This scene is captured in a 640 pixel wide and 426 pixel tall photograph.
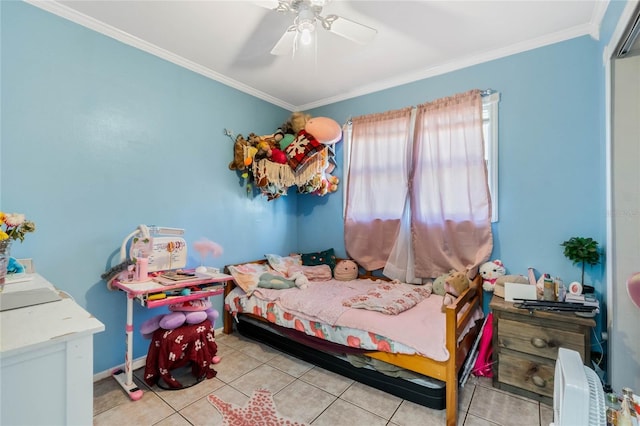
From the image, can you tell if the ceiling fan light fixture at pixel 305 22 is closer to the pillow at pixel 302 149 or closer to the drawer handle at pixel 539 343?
the pillow at pixel 302 149

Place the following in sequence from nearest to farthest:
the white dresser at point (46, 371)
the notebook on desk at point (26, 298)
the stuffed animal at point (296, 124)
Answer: the white dresser at point (46, 371), the notebook on desk at point (26, 298), the stuffed animal at point (296, 124)

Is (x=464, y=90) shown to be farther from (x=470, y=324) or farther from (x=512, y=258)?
(x=470, y=324)

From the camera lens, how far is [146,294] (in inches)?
74.0

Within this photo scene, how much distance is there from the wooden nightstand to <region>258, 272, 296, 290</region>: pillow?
167 cm

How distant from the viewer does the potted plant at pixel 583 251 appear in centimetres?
203

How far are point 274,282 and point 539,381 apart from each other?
6.77 ft

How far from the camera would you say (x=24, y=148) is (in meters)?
1.87

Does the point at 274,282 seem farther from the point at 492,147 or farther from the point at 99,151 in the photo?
the point at 492,147

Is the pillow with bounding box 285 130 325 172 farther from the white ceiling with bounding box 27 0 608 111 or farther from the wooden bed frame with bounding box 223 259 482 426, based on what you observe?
the wooden bed frame with bounding box 223 259 482 426

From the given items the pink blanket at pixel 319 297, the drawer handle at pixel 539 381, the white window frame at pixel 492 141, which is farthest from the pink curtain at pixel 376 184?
the drawer handle at pixel 539 381

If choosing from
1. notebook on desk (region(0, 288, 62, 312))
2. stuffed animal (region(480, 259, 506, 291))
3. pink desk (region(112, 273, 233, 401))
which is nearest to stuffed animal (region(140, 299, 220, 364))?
pink desk (region(112, 273, 233, 401))

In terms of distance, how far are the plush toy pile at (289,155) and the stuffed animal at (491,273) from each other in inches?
69.9

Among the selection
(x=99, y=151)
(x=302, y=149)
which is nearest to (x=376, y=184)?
(x=302, y=149)

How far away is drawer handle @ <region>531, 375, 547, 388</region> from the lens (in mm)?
1893
